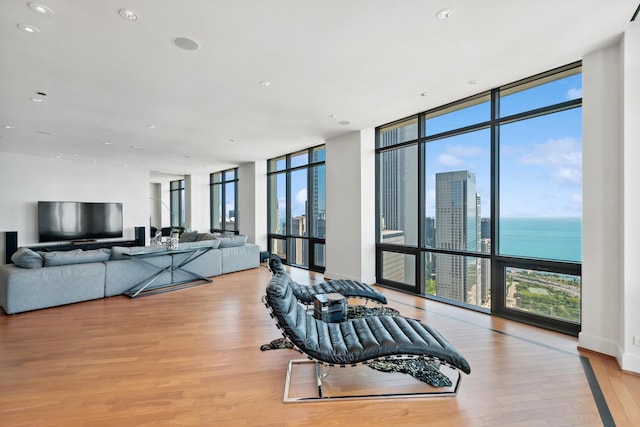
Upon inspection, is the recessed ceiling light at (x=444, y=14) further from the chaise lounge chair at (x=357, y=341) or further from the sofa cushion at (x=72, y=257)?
the sofa cushion at (x=72, y=257)

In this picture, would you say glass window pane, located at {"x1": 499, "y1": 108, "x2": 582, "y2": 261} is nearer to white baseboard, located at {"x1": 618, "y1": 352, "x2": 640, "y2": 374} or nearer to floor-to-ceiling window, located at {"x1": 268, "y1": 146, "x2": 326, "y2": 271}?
white baseboard, located at {"x1": 618, "y1": 352, "x2": 640, "y2": 374}

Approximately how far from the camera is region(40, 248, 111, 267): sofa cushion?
14.2ft

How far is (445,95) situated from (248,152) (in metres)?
5.01

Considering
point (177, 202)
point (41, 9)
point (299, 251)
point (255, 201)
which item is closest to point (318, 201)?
point (299, 251)

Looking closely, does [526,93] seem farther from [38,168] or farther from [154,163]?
[38,168]

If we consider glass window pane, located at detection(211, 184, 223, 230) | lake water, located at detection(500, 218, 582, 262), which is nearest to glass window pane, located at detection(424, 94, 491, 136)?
lake water, located at detection(500, 218, 582, 262)

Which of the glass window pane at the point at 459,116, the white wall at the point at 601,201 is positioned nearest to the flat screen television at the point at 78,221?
the glass window pane at the point at 459,116

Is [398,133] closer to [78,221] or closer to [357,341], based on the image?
[357,341]

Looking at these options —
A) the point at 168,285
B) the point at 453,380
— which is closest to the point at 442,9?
the point at 453,380

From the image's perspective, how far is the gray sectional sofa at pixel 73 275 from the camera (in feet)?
13.3

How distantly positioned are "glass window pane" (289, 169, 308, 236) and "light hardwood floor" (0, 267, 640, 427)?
3.86 metres

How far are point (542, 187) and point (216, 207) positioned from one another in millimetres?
10192

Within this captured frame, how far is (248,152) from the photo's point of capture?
761 cm

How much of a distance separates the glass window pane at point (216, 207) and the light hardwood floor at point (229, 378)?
7.27m
